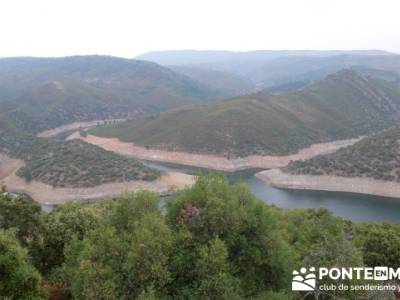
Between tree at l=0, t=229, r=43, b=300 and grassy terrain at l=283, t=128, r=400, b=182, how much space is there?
6523 centimetres

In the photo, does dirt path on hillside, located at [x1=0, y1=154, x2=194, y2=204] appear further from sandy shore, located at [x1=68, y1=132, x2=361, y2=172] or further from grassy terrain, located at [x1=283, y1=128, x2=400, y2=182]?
grassy terrain, located at [x1=283, y1=128, x2=400, y2=182]

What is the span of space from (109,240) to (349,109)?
12987 centimetres

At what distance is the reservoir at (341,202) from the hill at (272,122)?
73.3 feet

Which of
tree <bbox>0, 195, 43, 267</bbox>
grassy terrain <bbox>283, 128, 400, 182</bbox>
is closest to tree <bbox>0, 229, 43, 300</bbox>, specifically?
tree <bbox>0, 195, 43, 267</bbox>

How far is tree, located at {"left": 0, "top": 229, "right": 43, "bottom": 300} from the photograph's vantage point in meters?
16.4

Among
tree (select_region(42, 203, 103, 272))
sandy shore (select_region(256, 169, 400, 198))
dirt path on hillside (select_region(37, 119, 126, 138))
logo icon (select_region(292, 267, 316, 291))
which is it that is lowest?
sandy shore (select_region(256, 169, 400, 198))

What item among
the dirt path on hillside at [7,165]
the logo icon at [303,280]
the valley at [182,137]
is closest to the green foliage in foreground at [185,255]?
the logo icon at [303,280]

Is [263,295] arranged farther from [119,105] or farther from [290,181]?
[119,105]

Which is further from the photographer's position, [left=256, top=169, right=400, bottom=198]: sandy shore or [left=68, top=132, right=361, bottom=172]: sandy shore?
[left=68, top=132, right=361, bottom=172]: sandy shore

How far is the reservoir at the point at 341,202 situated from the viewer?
6223 cm

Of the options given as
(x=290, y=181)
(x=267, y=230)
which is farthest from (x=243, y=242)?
(x=290, y=181)

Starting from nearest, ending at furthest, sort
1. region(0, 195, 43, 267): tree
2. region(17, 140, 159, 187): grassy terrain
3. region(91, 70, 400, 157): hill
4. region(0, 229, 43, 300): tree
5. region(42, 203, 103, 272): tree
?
region(0, 229, 43, 300): tree, region(42, 203, 103, 272): tree, region(0, 195, 43, 267): tree, region(17, 140, 159, 187): grassy terrain, region(91, 70, 400, 157): hill

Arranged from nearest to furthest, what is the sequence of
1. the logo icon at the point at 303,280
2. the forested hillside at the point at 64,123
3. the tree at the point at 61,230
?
the logo icon at the point at 303,280 → the tree at the point at 61,230 → the forested hillside at the point at 64,123

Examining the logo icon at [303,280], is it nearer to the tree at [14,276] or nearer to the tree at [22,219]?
the tree at [14,276]
